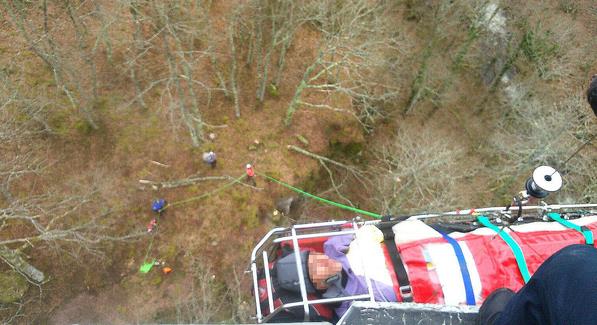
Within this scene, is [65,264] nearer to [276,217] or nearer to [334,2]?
[276,217]

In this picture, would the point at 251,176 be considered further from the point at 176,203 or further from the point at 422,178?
the point at 422,178

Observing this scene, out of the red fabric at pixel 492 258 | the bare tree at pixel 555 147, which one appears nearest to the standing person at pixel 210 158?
the bare tree at pixel 555 147

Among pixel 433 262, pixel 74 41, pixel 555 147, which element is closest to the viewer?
pixel 433 262

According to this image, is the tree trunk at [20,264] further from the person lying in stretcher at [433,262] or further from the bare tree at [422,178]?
the bare tree at [422,178]

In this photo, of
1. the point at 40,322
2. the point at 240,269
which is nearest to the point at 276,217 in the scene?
the point at 240,269

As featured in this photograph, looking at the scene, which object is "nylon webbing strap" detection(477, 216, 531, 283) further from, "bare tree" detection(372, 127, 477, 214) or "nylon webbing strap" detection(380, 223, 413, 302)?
"bare tree" detection(372, 127, 477, 214)

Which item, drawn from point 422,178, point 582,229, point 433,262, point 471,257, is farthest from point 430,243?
point 422,178
